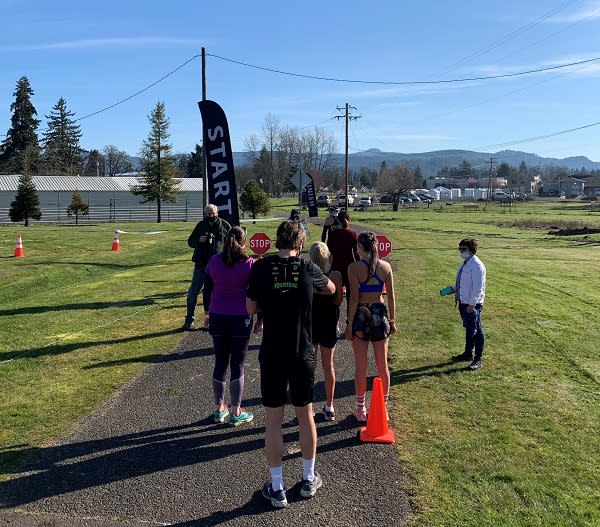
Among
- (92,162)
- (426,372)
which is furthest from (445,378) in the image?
(92,162)

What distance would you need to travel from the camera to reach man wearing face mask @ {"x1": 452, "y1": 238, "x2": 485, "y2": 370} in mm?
7168

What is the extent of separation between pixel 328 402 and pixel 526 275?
1260 centimetres

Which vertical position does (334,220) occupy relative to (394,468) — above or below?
above

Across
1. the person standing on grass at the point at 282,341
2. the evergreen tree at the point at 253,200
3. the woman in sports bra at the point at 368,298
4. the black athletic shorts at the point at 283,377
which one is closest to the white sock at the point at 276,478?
the person standing on grass at the point at 282,341

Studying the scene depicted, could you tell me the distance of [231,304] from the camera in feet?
16.7

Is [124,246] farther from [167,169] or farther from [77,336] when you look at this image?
[167,169]

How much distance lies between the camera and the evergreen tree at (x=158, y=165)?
53469mm

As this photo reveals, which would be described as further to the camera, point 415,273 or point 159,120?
point 159,120

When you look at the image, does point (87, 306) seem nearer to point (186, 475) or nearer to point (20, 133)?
point (186, 475)

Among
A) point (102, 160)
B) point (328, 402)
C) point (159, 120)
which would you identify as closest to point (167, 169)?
point (159, 120)

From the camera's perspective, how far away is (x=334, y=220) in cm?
829

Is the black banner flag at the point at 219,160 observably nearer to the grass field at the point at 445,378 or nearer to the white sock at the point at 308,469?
the grass field at the point at 445,378

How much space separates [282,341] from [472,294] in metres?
4.01

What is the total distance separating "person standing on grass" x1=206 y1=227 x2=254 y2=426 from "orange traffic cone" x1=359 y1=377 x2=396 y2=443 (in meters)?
1.26
